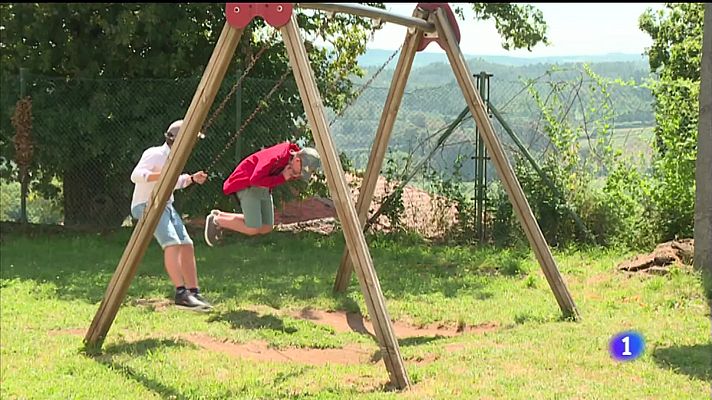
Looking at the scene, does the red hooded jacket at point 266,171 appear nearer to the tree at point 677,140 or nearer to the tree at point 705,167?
the tree at point 705,167

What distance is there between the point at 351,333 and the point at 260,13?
8.17 feet

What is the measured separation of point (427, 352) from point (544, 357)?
30.6 inches

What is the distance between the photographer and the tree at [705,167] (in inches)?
320

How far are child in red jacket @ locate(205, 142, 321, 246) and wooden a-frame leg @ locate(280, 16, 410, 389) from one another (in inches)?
35.7

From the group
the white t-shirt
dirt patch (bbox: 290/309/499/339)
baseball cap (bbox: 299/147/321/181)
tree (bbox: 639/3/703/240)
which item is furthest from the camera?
tree (bbox: 639/3/703/240)

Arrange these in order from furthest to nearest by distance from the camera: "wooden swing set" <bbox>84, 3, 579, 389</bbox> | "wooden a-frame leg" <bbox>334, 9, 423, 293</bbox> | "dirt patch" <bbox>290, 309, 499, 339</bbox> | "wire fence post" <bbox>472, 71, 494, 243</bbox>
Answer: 1. "wire fence post" <bbox>472, 71, 494, 243</bbox>
2. "wooden a-frame leg" <bbox>334, 9, 423, 293</bbox>
3. "dirt patch" <bbox>290, 309, 499, 339</bbox>
4. "wooden swing set" <bbox>84, 3, 579, 389</bbox>

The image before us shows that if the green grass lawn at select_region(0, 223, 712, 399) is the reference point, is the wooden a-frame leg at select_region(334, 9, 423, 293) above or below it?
above

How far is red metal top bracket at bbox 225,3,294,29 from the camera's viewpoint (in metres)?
5.32

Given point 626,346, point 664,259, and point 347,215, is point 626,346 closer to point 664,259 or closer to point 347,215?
point 347,215

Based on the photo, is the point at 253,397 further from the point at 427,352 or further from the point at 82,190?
the point at 82,190

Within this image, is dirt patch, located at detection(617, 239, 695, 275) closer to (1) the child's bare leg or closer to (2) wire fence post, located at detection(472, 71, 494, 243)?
(2) wire fence post, located at detection(472, 71, 494, 243)

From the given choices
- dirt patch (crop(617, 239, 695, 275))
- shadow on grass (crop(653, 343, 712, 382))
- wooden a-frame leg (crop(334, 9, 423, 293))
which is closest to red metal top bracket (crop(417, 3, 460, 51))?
wooden a-frame leg (crop(334, 9, 423, 293))

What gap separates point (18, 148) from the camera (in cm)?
1162

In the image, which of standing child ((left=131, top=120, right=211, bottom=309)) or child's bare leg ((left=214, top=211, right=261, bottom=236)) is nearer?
standing child ((left=131, top=120, right=211, bottom=309))
